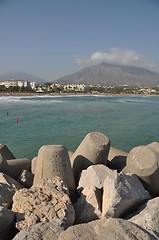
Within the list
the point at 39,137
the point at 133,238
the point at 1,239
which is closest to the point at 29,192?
the point at 1,239

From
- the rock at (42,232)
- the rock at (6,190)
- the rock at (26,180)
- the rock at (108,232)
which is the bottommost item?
the rock at (26,180)

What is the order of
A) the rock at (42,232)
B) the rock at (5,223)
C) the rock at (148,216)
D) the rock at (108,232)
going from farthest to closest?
1. the rock at (148,216)
2. the rock at (5,223)
3. the rock at (42,232)
4. the rock at (108,232)

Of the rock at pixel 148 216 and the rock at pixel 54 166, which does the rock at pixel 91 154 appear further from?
the rock at pixel 148 216

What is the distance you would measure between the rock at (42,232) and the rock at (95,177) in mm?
1717

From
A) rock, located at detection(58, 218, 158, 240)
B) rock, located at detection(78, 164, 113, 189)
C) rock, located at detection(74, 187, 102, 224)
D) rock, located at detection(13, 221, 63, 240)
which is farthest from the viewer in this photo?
rock, located at detection(78, 164, 113, 189)

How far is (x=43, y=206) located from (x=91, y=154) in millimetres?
2496

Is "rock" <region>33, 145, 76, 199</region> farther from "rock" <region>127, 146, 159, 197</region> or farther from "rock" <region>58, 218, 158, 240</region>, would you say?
"rock" <region>58, 218, 158, 240</region>

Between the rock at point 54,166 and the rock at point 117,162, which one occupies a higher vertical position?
the rock at point 54,166

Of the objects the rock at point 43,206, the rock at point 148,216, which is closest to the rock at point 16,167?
the rock at point 43,206

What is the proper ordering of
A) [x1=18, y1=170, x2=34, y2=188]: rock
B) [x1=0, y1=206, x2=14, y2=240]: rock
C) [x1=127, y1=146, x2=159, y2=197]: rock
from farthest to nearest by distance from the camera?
[x1=18, y1=170, x2=34, y2=188]: rock < [x1=127, y1=146, x2=159, y2=197]: rock < [x1=0, y1=206, x2=14, y2=240]: rock

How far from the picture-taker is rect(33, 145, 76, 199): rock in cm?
552

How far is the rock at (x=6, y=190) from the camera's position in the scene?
4.63 m

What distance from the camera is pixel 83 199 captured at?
487 centimetres

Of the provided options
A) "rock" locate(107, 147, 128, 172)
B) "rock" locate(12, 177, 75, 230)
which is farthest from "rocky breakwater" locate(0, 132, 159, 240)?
"rock" locate(107, 147, 128, 172)
